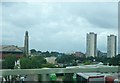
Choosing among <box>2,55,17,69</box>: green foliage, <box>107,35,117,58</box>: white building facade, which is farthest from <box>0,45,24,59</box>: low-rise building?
<box>107,35,117,58</box>: white building facade

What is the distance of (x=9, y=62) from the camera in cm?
142

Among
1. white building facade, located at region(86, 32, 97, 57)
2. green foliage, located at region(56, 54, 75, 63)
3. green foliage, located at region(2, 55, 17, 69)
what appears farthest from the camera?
white building facade, located at region(86, 32, 97, 57)

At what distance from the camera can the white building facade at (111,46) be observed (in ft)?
5.07

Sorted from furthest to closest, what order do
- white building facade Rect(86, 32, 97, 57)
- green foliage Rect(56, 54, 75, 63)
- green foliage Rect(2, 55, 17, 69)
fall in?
white building facade Rect(86, 32, 97, 57)
green foliage Rect(56, 54, 75, 63)
green foliage Rect(2, 55, 17, 69)

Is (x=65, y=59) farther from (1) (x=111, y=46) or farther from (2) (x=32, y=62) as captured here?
Result: (1) (x=111, y=46)

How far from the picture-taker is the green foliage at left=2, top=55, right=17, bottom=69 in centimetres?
136

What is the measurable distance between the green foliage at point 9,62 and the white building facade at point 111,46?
68cm

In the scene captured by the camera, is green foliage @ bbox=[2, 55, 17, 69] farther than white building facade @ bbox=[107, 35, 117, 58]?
No

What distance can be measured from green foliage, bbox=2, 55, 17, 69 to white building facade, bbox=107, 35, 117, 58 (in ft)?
2.24

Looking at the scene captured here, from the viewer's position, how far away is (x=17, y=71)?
130cm

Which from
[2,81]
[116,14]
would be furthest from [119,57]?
[2,81]

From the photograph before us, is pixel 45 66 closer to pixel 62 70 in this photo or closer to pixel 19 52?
pixel 62 70

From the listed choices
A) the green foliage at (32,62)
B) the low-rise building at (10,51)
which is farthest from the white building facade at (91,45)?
the low-rise building at (10,51)

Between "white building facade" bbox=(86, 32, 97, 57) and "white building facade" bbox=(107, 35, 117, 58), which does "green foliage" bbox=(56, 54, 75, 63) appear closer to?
"white building facade" bbox=(86, 32, 97, 57)
